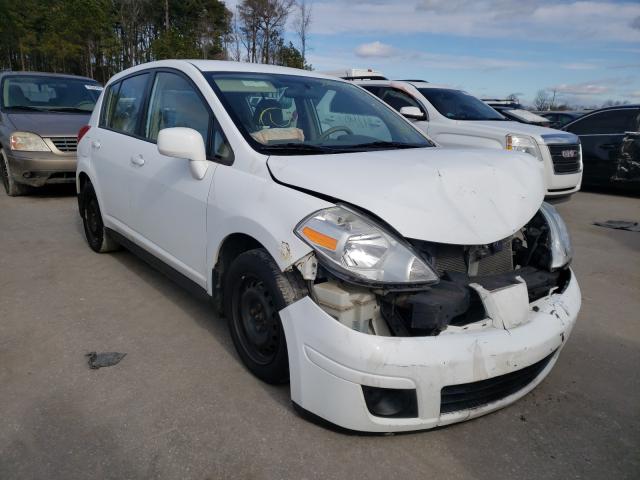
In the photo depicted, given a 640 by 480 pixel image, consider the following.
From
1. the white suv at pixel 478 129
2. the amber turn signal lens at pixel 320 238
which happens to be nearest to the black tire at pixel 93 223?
the amber turn signal lens at pixel 320 238

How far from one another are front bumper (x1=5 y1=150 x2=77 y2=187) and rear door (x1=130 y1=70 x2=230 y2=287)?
396 centimetres

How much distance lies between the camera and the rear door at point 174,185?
2982 millimetres

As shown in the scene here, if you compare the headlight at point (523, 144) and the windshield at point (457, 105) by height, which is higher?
the windshield at point (457, 105)

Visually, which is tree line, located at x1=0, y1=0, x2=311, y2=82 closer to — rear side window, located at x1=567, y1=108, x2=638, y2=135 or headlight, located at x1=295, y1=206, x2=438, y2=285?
rear side window, located at x1=567, y1=108, x2=638, y2=135

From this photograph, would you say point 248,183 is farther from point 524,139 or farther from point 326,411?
point 524,139

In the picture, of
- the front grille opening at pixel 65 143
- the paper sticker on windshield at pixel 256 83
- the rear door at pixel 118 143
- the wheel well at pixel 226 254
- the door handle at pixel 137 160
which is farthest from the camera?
the front grille opening at pixel 65 143

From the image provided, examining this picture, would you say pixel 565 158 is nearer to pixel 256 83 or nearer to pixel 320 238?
pixel 256 83

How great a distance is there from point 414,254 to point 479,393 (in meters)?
0.68

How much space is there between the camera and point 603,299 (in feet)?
13.7

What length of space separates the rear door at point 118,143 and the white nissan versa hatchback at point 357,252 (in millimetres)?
616

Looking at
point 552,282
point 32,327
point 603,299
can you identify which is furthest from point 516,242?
point 32,327

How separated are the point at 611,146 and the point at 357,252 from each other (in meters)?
8.60

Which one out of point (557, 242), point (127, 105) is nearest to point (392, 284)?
point (557, 242)

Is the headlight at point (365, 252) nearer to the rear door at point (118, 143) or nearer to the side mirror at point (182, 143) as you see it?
the side mirror at point (182, 143)
